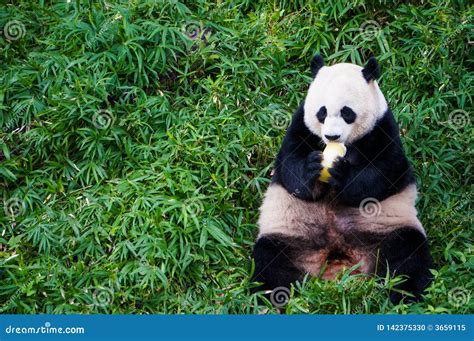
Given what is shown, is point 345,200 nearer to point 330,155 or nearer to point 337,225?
point 337,225

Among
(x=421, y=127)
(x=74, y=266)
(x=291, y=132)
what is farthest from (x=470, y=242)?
(x=74, y=266)

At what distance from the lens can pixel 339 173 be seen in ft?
23.4

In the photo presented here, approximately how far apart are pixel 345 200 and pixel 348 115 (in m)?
0.62

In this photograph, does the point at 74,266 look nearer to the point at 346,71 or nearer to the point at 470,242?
the point at 346,71

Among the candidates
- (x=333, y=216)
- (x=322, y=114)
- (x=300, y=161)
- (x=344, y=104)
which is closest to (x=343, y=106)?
(x=344, y=104)

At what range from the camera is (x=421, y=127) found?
28.2 ft

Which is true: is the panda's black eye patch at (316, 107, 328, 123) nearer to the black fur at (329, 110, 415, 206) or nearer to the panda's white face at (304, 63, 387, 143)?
the panda's white face at (304, 63, 387, 143)

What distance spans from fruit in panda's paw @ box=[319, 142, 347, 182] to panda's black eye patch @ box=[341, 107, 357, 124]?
192 mm

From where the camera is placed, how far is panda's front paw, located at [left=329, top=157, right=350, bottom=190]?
280 inches

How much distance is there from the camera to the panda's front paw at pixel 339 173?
7109 mm

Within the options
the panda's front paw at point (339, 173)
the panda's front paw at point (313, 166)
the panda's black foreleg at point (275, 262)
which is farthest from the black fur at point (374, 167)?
the panda's black foreleg at point (275, 262)

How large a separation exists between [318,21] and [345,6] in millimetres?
287

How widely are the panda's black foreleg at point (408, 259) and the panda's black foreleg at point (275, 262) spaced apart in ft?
2.04

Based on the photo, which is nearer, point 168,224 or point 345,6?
A: point 168,224
